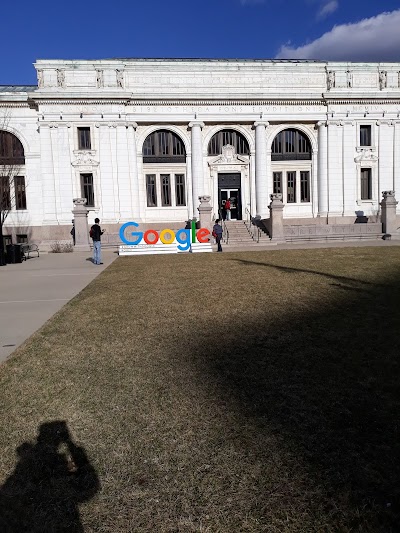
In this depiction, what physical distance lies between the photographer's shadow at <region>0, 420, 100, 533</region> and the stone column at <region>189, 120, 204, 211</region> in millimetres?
32848

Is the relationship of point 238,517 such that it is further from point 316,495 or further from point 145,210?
point 145,210

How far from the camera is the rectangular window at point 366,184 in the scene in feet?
121

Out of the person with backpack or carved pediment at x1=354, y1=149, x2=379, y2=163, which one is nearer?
the person with backpack

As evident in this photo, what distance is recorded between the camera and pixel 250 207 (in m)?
36.8

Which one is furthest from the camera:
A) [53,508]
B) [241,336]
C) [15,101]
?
[15,101]

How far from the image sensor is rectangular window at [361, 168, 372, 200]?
121 ft

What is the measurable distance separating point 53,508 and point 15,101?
36.4 m

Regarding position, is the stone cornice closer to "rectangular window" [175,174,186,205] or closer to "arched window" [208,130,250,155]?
"arched window" [208,130,250,155]

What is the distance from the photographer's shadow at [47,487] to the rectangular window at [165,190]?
33.1 meters

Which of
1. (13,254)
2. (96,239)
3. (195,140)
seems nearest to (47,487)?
(96,239)

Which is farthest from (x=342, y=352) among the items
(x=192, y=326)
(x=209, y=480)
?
(x=209, y=480)

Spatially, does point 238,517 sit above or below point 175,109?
below

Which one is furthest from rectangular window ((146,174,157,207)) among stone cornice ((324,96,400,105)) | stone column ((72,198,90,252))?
stone cornice ((324,96,400,105))

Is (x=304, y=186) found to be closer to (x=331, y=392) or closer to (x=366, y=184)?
(x=366, y=184)
